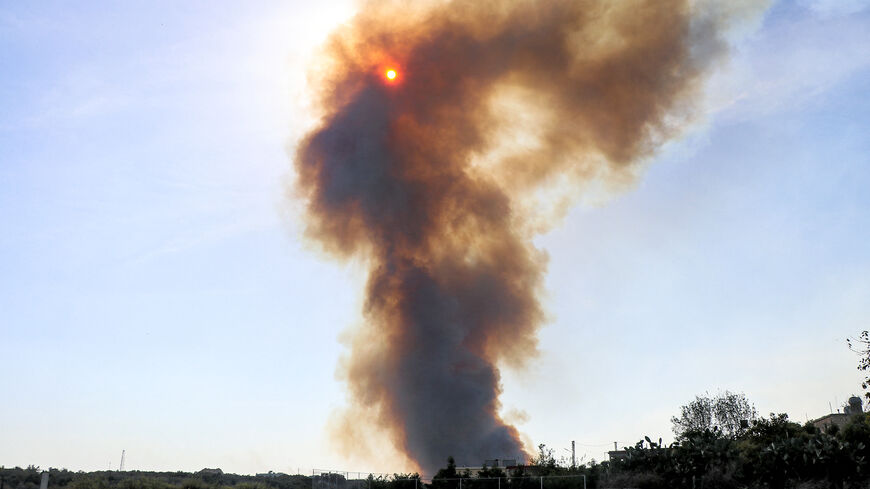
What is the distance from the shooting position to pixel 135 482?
38531 millimetres

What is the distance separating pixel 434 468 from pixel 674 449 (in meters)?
32.2

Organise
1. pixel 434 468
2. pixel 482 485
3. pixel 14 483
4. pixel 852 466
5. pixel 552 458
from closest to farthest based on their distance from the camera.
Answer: pixel 852 466
pixel 482 485
pixel 14 483
pixel 552 458
pixel 434 468

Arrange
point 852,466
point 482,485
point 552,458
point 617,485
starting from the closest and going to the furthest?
point 852,466
point 617,485
point 482,485
point 552,458

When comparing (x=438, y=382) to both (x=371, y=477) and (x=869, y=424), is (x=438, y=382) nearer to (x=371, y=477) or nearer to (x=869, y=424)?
(x=371, y=477)

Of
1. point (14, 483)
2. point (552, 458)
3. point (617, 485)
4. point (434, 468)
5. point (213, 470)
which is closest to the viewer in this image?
point (617, 485)

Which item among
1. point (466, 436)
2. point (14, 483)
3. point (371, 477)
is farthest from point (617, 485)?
point (14, 483)

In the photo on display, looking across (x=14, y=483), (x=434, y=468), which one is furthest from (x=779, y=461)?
(x=14, y=483)

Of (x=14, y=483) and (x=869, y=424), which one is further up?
(x=869, y=424)

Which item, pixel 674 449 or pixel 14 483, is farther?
pixel 14 483

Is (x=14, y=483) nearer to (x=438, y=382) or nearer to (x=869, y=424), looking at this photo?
(x=438, y=382)

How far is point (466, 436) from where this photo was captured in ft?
207

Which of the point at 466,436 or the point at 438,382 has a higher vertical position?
the point at 438,382

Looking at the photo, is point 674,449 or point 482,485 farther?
point 482,485

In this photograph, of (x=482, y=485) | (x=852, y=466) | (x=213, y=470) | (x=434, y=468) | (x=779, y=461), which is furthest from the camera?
(x=213, y=470)
